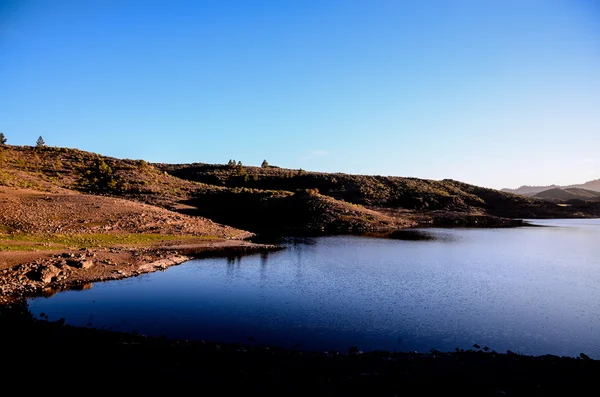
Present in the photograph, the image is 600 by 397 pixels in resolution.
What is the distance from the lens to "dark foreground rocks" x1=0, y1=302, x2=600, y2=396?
12.3m

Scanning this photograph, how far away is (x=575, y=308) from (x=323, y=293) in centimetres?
1767

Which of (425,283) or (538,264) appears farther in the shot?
(538,264)

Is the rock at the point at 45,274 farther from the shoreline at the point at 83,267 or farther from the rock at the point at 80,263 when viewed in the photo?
the rock at the point at 80,263

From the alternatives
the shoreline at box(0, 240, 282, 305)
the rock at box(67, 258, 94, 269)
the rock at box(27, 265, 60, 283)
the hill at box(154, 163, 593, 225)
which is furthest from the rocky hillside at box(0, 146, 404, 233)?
the rock at box(27, 265, 60, 283)

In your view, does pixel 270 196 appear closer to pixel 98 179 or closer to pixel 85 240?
pixel 98 179

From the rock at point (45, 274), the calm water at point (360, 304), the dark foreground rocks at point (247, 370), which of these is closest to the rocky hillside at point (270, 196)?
the calm water at point (360, 304)

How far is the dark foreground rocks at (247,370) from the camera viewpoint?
12.3 meters

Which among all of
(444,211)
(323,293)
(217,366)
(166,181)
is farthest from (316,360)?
(444,211)

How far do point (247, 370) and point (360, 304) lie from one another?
12.6 metres

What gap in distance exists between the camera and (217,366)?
14.3 meters

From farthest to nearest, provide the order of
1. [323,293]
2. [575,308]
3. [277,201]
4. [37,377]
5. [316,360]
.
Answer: [277,201], [323,293], [575,308], [316,360], [37,377]

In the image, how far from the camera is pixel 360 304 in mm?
24969

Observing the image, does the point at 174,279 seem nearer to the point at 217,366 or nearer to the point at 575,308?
the point at 217,366

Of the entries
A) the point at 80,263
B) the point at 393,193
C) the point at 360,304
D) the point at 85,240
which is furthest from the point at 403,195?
the point at 80,263
